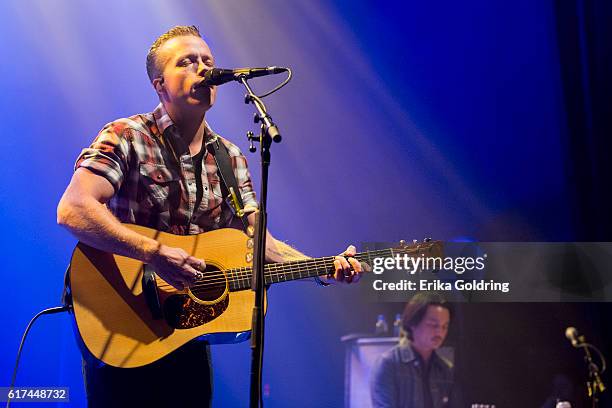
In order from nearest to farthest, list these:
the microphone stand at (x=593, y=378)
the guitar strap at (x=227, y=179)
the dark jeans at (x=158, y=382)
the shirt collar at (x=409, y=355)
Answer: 1. the dark jeans at (x=158, y=382)
2. the guitar strap at (x=227, y=179)
3. the microphone stand at (x=593, y=378)
4. the shirt collar at (x=409, y=355)

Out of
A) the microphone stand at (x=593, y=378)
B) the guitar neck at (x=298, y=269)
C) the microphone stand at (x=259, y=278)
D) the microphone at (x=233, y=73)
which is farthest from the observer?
the microphone stand at (x=593, y=378)

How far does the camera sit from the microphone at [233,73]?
2.58 m

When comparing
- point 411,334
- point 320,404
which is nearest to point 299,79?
point 411,334

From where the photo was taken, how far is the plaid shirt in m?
3.08

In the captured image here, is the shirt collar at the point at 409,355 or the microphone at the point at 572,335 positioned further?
the shirt collar at the point at 409,355

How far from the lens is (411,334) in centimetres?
501

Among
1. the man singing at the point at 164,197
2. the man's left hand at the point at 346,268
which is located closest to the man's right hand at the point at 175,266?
the man singing at the point at 164,197

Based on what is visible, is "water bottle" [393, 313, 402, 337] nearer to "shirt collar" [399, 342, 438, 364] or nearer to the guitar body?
"shirt collar" [399, 342, 438, 364]

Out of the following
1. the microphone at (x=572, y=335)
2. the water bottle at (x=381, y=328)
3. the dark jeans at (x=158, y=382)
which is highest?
the water bottle at (x=381, y=328)

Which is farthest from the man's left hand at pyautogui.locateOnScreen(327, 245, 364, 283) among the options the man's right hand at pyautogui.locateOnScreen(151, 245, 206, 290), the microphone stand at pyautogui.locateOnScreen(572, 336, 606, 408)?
the microphone stand at pyautogui.locateOnScreen(572, 336, 606, 408)

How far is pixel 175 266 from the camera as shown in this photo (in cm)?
295

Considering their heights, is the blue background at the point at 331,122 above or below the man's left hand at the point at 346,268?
above

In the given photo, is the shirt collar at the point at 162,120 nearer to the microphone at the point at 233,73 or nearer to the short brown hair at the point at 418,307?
the microphone at the point at 233,73

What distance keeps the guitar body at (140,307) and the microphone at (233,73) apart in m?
0.74
